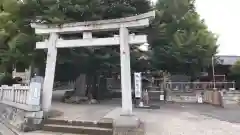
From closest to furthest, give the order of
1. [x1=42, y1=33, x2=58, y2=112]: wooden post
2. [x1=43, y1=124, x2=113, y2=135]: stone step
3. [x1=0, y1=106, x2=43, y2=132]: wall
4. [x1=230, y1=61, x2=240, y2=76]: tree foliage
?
[x1=43, y1=124, x2=113, y2=135]: stone step < [x1=0, y1=106, x2=43, y2=132]: wall < [x1=42, y1=33, x2=58, y2=112]: wooden post < [x1=230, y1=61, x2=240, y2=76]: tree foliage

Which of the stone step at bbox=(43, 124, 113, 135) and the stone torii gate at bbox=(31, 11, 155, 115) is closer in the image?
A: the stone step at bbox=(43, 124, 113, 135)

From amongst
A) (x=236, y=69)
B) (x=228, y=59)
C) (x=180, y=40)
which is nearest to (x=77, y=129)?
(x=180, y=40)

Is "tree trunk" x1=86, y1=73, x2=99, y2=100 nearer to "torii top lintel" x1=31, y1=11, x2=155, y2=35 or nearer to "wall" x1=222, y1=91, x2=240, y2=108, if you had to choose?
"torii top lintel" x1=31, y1=11, x2=155, y2=35

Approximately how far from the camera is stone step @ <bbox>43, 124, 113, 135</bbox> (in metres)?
6.71

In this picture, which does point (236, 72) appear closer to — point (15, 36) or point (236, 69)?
point (236, 69)

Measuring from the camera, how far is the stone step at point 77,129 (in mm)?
6711

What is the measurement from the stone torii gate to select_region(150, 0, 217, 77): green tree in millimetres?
6194

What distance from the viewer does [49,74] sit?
8.13 meters

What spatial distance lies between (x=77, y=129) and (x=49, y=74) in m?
2.50

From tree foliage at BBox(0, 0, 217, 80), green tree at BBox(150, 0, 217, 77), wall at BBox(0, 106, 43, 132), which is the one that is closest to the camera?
wall at BBox(0, 106, 43, 132)

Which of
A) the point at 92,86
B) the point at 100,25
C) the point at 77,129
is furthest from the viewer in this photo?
the point at 92,86

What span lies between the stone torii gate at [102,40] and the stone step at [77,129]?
796 mm

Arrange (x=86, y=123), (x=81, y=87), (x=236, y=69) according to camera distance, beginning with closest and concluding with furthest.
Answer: (x=86, y=123), (x=81, y=87), (x=236, y=69)

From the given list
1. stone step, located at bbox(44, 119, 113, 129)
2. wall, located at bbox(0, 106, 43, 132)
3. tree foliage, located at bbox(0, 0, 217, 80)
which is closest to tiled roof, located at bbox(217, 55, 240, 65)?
tree foliage, located at bbox(0, 0, 217, 80)
